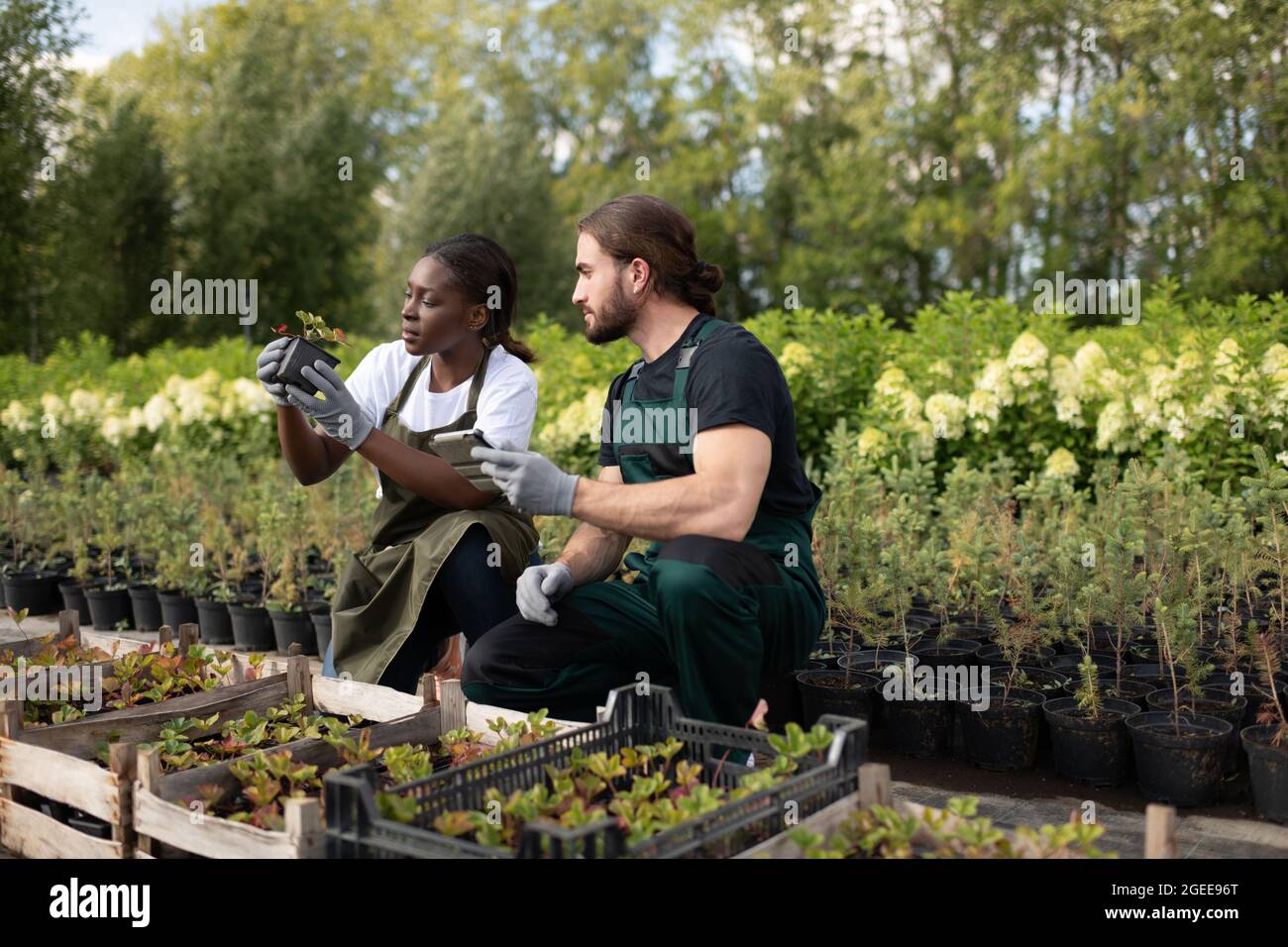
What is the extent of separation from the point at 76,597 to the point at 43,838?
3809 millimetres

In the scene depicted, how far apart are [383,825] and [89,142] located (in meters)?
25.0

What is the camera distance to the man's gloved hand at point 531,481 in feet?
8.64

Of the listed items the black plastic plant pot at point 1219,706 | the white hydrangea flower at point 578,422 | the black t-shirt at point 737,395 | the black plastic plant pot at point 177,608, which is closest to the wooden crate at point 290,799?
the black t-shirt at point 737,395

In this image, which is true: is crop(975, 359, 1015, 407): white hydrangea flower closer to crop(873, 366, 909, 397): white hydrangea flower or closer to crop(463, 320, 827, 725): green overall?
crop(873, 366, 909, 397): white hydrangea flower

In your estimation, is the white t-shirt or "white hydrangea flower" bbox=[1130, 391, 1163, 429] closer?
the white t-shirt

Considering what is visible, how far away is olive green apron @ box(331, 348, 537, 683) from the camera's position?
337 cm

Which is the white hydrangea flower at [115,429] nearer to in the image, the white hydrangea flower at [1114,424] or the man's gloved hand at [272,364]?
the man's gloved hand at [272,364]

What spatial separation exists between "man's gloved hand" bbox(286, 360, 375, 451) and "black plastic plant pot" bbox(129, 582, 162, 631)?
10.2 feet

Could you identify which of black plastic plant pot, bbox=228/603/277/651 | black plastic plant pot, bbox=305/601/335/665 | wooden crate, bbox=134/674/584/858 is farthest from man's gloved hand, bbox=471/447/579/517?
black plastic plant pot, bbox=228/603/277/651

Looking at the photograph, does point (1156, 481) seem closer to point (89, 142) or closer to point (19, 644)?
point (19, 644)

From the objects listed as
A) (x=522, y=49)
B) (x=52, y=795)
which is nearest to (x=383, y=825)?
(x=52, y=795)

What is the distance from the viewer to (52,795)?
2.61m

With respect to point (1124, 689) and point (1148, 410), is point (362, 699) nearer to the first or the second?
point (1124, 689)

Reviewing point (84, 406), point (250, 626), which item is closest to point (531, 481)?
point (250, 626)
